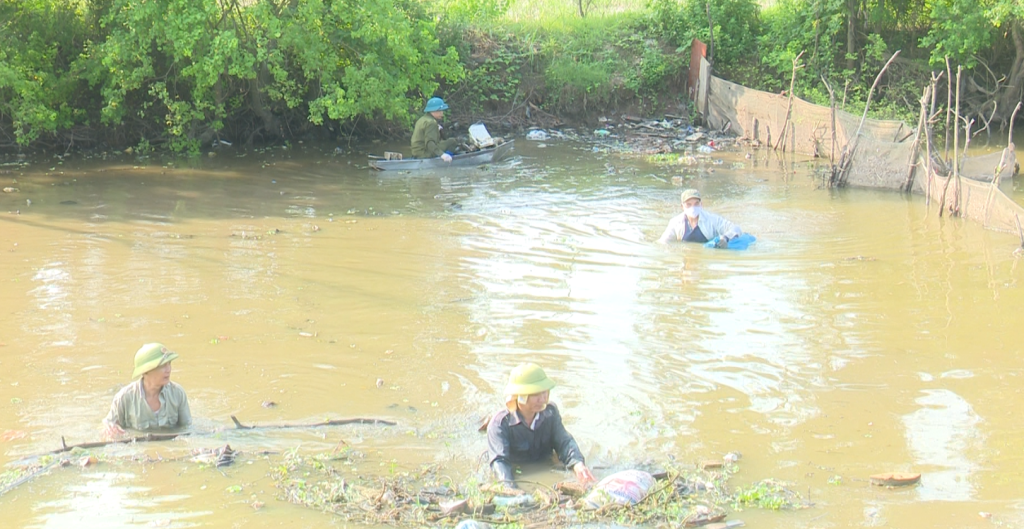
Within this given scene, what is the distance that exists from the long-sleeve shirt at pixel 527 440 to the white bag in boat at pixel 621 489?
0.48m

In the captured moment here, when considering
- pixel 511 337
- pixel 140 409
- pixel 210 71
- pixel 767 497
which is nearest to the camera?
pixel 767 497

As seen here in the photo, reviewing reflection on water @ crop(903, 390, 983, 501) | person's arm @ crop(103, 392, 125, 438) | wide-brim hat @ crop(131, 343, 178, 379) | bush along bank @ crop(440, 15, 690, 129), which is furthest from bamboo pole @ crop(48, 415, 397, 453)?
bush along bank @ crop(440, 15, 690, 129)

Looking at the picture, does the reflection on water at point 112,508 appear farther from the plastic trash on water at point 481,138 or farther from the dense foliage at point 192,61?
the plastic trash on water at point 481,138

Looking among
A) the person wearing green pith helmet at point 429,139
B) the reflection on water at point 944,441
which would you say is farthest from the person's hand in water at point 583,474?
the person wearing green pith helmet at point 429,139

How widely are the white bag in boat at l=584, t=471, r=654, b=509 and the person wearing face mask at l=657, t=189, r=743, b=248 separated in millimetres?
6785

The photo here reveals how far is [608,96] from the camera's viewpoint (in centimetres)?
2367

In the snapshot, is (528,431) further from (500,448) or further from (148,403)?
(148,403)

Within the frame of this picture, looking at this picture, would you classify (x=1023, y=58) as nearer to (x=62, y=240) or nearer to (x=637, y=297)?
(x=637, y=297)

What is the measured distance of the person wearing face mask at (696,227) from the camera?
12.1 metres

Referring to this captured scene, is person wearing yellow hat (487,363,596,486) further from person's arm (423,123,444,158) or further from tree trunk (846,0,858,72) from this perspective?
tree trunk (846,0,858,72)

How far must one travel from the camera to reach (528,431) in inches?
245

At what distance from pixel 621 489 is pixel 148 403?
11.0 ft

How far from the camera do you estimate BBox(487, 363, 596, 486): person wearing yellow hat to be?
5992 millimetres

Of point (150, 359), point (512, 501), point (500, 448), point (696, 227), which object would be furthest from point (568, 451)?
point (696, 227)
